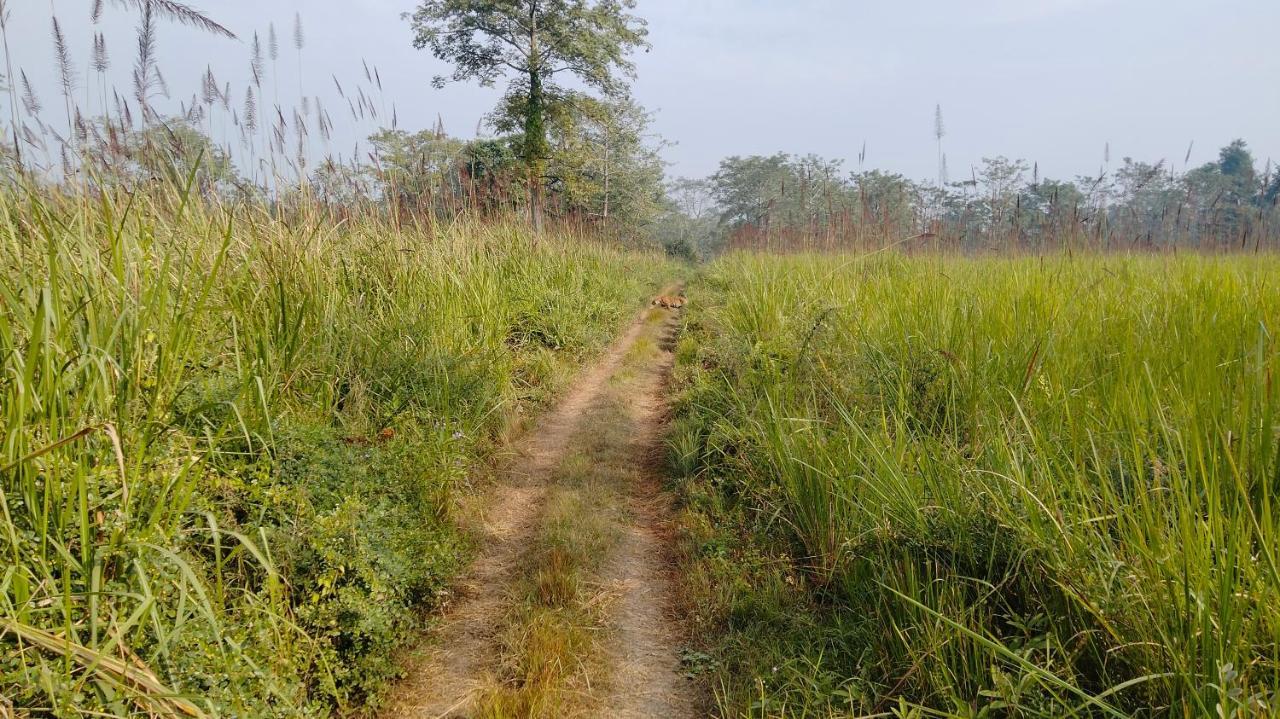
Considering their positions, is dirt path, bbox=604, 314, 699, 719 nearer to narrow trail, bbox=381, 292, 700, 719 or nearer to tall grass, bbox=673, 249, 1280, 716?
narrow trail, bbox=381, 292, 700, 719

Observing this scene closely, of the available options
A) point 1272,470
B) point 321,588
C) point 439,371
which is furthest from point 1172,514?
point 439,371

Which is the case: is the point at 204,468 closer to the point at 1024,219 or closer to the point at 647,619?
the point at 647,619

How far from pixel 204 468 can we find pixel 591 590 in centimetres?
165

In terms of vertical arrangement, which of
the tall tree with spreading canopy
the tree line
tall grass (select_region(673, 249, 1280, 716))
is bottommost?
tall grass (select_region(673, 249, 1280, 716))

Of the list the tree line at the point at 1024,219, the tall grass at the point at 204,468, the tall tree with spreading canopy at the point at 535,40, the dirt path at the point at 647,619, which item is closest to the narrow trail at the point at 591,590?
the dirt path at the point at 647,619

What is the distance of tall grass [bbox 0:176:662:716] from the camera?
5.17 ft

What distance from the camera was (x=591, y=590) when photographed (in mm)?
2848

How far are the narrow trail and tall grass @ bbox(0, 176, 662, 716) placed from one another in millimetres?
215

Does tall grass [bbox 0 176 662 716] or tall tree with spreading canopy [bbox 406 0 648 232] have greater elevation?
tall tree with spreading canopy [bbox 406 0 648 232]

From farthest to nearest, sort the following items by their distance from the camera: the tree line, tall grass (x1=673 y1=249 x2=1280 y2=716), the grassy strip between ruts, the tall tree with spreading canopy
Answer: the tall tree with spreading canopy → the tree line → the grassy strip between ruts → tall grass (x1=673 y1=249 x2=1280 y2=716)

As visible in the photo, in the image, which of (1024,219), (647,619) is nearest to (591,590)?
(647,619)

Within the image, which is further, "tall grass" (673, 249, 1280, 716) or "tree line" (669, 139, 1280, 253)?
"tree line" (669, 139, 1280, 253)

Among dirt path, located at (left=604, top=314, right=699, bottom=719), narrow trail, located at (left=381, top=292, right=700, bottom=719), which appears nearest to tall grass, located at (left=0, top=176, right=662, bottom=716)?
narrow trail, located at (left=381, top=292, right=700, bottom=719)

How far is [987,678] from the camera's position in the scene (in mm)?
1804
